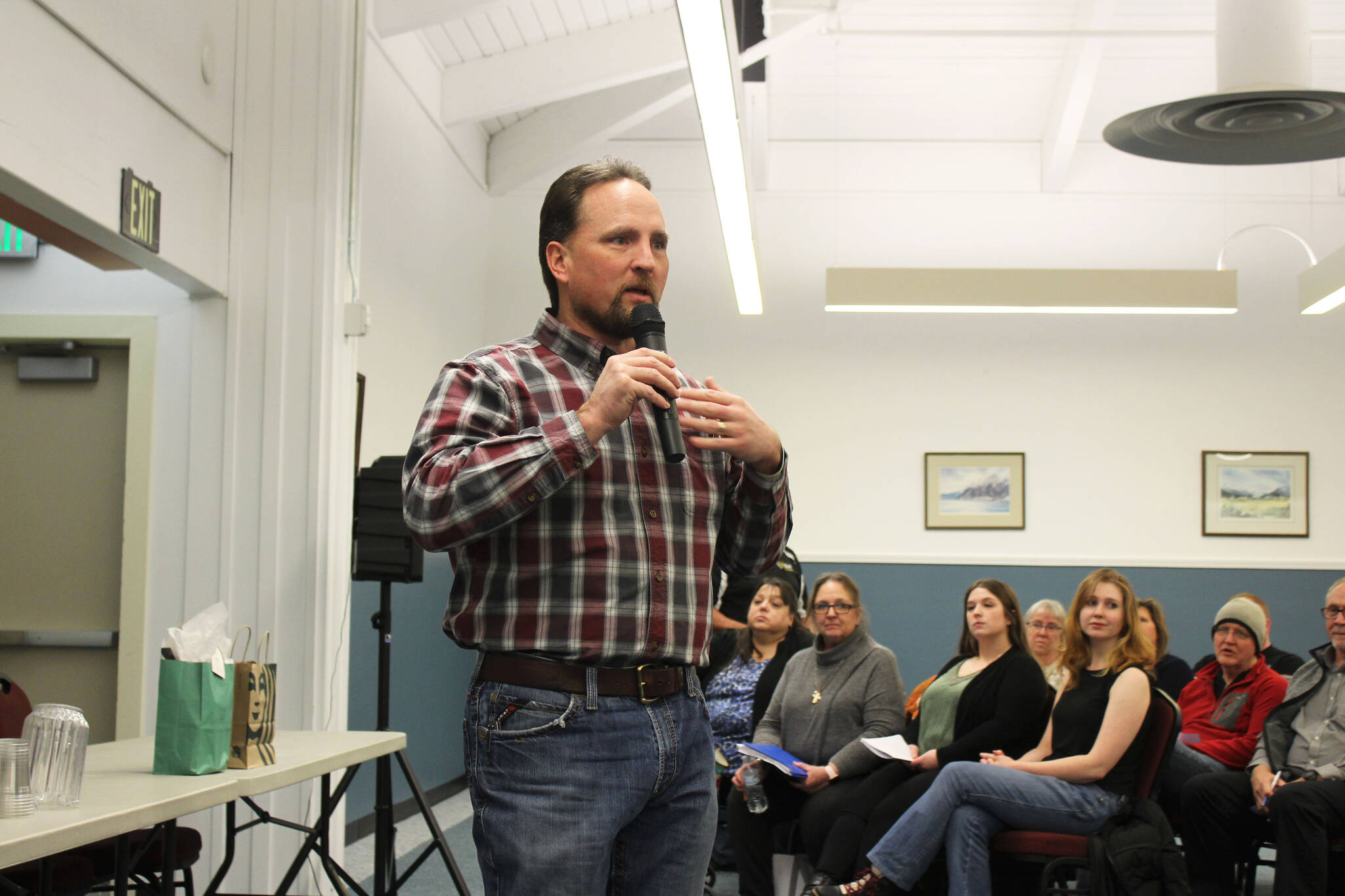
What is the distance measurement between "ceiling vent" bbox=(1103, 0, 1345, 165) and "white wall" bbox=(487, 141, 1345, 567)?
12.3ft

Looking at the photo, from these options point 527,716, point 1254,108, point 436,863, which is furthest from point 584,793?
point 436,863

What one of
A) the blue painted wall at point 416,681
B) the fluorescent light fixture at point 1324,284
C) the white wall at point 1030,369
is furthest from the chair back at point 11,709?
the fluorescent light fixture at point 1324,284

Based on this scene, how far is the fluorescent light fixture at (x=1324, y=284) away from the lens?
503cm

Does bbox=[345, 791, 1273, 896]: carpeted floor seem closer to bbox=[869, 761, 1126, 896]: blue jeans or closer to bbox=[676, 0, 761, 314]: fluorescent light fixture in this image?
bbox=[869, 761, 1126, 896]: blue jeans

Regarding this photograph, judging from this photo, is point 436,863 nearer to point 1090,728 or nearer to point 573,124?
point 1090,728

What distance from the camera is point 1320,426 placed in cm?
696

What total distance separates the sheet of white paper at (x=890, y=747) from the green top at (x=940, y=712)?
91 mm

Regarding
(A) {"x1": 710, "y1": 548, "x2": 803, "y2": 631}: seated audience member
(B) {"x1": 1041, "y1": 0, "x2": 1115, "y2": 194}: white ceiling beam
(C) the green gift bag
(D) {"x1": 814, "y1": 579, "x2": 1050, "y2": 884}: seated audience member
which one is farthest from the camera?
(B) {"x1": 1041, "y1": 0, "x2": 1115, "y2": 194}: white ceiling beam

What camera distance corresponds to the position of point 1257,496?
273 inches

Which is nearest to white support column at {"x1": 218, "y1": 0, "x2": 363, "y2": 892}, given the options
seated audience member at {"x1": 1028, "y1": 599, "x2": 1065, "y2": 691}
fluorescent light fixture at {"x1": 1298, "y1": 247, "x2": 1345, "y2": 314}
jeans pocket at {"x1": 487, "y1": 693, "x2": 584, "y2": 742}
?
jeans pocket at {"x1": 487, "y1": 693, "x2": 584, "y2": 742}

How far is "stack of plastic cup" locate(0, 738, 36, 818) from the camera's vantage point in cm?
149

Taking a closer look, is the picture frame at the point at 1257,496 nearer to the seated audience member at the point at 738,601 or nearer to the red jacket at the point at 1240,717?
the red jacket at the point at 1240,717

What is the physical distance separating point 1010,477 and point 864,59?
→ 258 cm

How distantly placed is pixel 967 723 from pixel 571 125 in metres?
4.44
